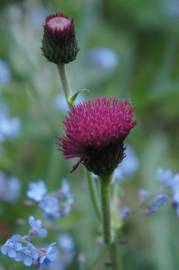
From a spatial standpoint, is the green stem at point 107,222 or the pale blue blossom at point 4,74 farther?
the pale blue blossom at point 4,74

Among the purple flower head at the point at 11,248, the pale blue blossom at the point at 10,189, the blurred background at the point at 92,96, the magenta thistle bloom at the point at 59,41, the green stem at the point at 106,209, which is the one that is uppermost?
the blurred background at the point at 92,96

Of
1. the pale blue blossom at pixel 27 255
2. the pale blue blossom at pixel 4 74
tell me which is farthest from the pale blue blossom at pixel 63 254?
the pale blue blossom at pixel 4 74

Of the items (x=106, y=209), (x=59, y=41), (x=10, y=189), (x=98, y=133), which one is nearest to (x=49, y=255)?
(x=106, y=209)

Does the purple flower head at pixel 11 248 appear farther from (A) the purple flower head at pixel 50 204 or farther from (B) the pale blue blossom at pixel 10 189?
(B) the pale blue blossom at pixel 10 189

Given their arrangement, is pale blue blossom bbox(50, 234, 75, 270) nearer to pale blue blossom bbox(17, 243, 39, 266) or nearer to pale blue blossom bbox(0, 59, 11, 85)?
pale blue blossom bbox(17, 243, 39, 266)

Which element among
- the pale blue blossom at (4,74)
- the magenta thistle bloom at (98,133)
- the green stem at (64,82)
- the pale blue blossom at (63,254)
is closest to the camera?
the magenta thistle bloom at (98,133)

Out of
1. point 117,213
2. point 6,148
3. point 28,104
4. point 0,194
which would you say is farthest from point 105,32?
point 117,213
